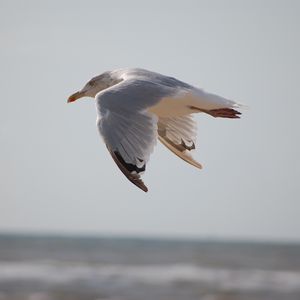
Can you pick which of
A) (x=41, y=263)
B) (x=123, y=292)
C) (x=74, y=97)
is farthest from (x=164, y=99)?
(x=41, y=263)

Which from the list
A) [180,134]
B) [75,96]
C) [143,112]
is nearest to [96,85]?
[75,96]

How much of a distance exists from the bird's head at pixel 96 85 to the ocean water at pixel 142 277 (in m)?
6.73

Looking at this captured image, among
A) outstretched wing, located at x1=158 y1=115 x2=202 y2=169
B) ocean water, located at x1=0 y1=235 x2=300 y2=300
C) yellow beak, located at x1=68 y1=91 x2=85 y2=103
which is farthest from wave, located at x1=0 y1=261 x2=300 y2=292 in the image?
outstretched wing, located at x1=158 y1=115 x2=202 y2=169

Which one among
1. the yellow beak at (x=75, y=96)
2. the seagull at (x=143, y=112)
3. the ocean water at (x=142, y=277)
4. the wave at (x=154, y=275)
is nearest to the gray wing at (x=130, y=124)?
the seagull at (x=143, y=112)

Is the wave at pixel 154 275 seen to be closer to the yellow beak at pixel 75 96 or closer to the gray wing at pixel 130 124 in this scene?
the yellow beak at pixel 75 96

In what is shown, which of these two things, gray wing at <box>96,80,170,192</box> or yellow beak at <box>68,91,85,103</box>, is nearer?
gray wing at <box>96,80,170,192</box>

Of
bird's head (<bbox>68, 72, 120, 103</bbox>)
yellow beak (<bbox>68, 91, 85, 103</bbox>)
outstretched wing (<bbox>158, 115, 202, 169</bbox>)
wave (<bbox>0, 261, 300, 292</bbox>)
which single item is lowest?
wave (<bbox>0, 261, 300, 292</bbox>)

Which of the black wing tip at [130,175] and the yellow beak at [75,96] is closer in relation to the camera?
the black wing tip at [130,175]

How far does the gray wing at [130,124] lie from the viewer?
372 centimetres

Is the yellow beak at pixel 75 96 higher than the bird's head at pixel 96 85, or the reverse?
the bird's head at pixel 96 85

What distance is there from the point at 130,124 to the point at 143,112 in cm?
13

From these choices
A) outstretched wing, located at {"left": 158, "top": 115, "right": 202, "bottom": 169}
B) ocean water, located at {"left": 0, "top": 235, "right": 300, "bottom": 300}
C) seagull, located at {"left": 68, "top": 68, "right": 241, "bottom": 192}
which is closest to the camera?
seagull, located at {"left": 68, "top": 68, "right": 241, "bottom": 192}

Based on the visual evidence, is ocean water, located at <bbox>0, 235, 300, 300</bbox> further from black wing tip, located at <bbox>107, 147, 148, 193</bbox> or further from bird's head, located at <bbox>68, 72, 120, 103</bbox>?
black wing tip, located at <bbox>107, 147, 148, 193</bbox>

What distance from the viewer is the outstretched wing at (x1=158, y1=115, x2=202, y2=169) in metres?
5.39
